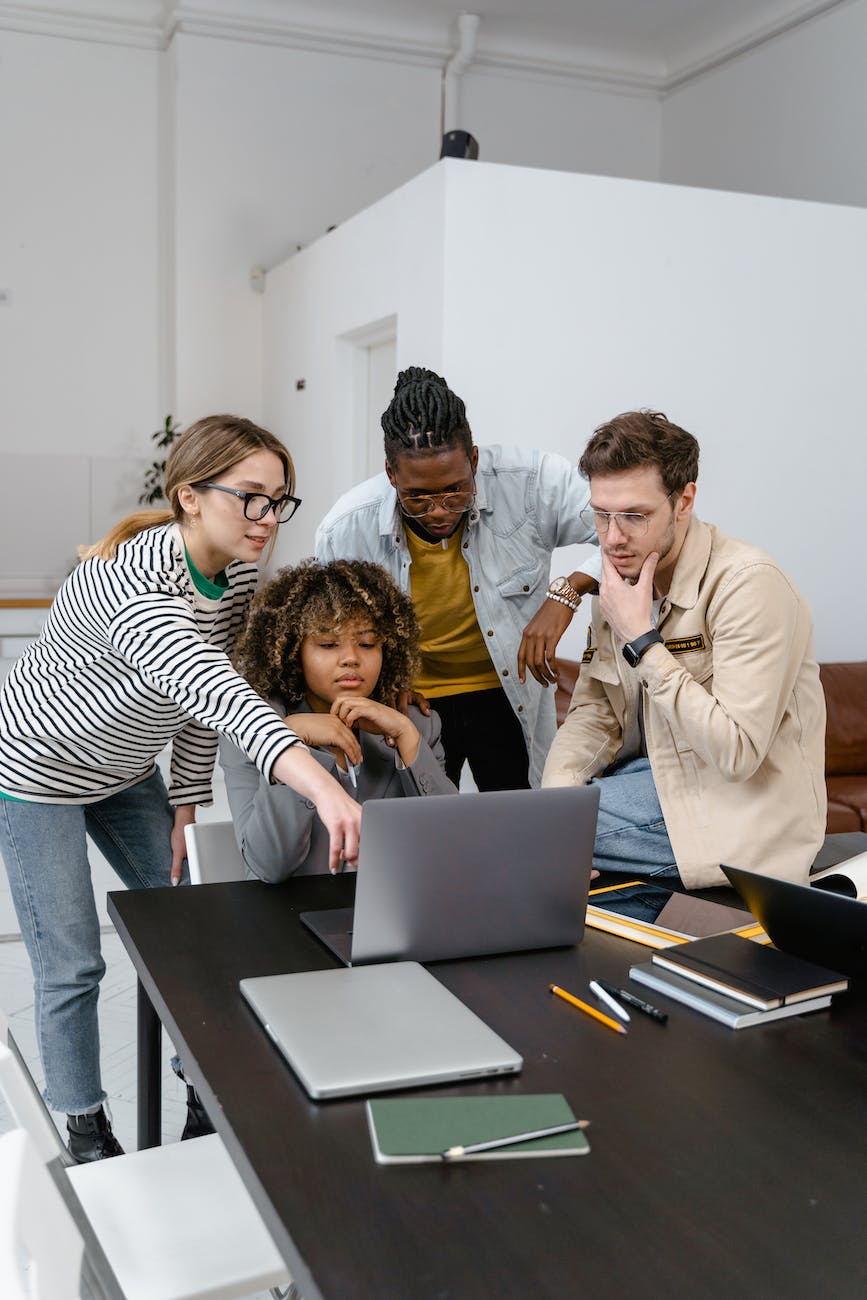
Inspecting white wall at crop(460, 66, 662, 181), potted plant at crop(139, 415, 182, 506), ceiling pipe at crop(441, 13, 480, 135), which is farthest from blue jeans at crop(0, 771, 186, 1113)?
white wall at crop(460, 66, 662, 181)

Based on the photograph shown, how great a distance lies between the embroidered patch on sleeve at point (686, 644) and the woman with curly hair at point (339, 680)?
1.37 feet

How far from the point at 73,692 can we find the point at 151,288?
534cm

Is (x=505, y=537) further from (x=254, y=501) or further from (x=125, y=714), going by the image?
(x=125, y=714)

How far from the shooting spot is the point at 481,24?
6.53 m

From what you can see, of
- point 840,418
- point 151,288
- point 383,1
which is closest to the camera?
point 840,418

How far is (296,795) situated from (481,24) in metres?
6.05

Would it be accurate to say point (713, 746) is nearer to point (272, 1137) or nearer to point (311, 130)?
point (272, 1137)

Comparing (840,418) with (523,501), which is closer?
(523,501)

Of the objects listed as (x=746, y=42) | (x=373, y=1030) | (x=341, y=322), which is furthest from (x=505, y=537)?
(x=746, y=42)

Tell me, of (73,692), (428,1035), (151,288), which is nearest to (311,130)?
(151,288)

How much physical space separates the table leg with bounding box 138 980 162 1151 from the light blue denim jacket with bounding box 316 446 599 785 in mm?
1014

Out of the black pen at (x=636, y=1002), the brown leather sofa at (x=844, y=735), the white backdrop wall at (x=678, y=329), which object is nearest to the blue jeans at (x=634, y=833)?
the black pen at (x=636, y=1002)

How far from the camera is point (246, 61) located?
6273 mm

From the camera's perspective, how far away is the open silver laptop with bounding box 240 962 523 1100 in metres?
1.05
